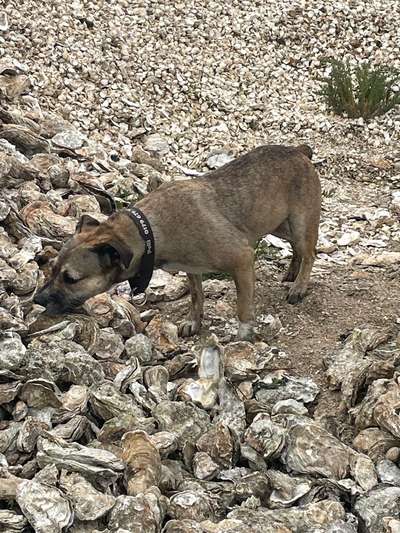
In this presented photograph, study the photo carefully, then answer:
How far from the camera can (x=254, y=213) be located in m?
7.06

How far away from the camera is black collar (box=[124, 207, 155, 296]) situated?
6.21 metres

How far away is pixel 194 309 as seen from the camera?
23.5 ft

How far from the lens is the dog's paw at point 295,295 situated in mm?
7555

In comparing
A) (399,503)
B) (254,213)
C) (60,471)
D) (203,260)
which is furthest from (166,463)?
(254,213)

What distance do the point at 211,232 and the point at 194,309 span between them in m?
0.81

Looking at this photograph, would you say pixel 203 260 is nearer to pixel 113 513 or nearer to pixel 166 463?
pixel 166 463

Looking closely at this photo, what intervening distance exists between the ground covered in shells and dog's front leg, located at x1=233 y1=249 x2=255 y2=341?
A: 16cm

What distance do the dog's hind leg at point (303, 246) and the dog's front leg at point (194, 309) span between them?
2.93 feet

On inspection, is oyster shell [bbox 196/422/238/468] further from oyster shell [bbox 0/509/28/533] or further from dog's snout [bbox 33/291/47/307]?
dog's snout [bbox 33/291/47/307]

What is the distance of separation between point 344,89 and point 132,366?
276 inches

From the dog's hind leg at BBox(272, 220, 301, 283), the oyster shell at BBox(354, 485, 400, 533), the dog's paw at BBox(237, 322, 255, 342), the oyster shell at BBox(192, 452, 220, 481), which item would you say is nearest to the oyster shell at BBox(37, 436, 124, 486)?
the oyster shell at BBox(192, 452, 220, 481)

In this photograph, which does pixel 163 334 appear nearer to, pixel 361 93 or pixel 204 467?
pixel 204 467

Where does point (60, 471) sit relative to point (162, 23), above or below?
below

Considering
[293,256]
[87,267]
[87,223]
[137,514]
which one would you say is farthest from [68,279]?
[293,256]
